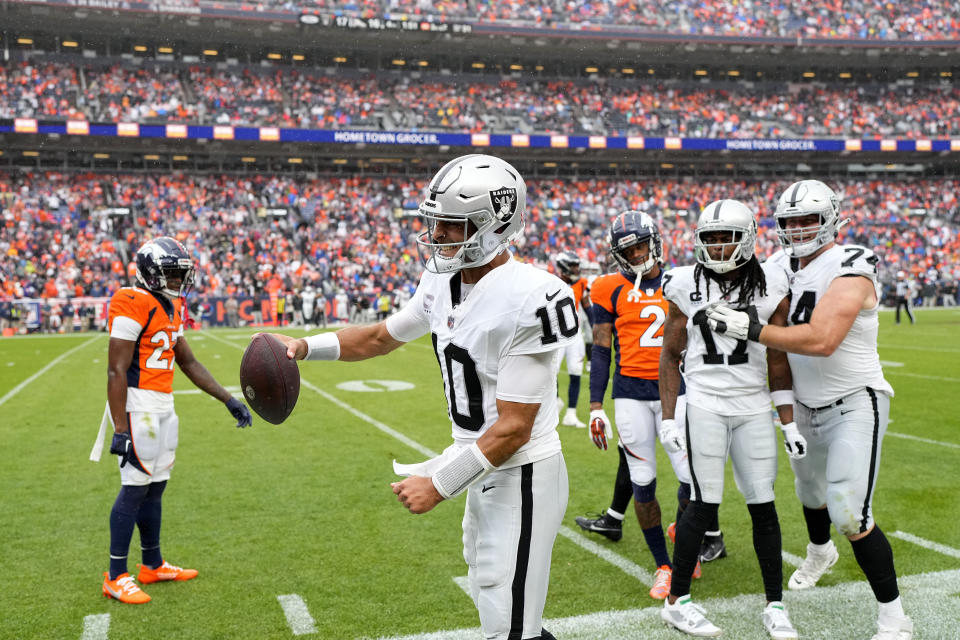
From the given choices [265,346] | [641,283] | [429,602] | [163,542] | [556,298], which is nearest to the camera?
[556,298]

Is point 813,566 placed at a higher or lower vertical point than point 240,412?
lower

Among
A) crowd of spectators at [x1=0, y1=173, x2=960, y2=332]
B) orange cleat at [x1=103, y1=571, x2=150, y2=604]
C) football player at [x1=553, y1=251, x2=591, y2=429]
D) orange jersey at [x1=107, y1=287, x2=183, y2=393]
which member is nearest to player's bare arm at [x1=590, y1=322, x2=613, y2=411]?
orange jersey at [x1=107, y1=287, x2=183, y2=393]

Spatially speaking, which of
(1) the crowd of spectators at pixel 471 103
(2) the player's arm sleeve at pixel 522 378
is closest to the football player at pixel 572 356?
(2) the player's arm sleeve at pixel 522 378

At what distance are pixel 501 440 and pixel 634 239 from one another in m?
2.36

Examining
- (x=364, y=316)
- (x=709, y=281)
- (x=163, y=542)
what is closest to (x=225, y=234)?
(x=364, y=316)

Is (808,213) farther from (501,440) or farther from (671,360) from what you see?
(501,440)

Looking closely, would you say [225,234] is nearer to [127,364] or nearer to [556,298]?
[127,364]

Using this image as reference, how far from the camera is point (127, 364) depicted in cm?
429

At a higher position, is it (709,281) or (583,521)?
(709,281)

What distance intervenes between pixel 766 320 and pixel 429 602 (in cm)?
221

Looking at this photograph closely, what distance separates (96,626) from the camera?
154 inches

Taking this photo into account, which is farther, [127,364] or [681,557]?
[127,364]

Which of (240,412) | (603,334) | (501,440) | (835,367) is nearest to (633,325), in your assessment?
(603,334)

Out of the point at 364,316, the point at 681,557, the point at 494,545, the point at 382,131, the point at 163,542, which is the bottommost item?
the point at 364,316
